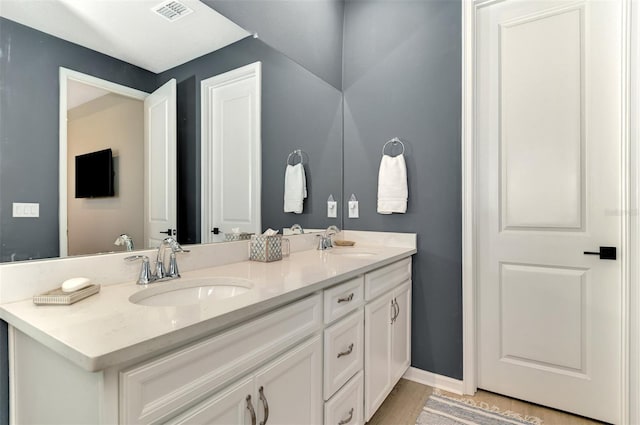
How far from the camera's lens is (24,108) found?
0.92m

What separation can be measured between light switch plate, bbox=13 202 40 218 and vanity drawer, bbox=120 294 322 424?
63cm

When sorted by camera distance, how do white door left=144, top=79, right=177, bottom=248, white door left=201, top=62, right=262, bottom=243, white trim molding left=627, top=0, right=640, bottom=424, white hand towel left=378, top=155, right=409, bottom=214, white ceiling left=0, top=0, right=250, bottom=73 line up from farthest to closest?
1. white hand towel left=378, top=155, right=409, bottom=214
2. white trim molding left=627, top=0, right=640, bottom=424
3. white door left=201, top=62, right=262, bottom=243
4. white door left=144, top=79, right=177, bottom=248
5. white ceiling left=0, top=0, right=250, bottom=73

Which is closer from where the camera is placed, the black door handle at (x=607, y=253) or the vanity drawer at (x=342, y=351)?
the vanity drawer at (x=342, y=351)

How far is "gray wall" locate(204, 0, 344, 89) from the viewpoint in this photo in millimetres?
1673

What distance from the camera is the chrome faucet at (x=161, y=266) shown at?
112cm

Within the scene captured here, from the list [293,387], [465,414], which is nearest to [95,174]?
[293,387]

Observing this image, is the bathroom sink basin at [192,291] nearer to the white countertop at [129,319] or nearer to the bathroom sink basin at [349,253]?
the white countertop at [129,319]

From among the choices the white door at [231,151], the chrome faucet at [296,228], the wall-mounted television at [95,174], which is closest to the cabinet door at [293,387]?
the white door at [231,151]

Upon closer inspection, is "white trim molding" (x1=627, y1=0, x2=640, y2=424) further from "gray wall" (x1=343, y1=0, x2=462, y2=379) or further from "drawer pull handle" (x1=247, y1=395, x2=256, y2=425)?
"drawer pull handle" (x1=247, y1=395, x2=256, y2=425)

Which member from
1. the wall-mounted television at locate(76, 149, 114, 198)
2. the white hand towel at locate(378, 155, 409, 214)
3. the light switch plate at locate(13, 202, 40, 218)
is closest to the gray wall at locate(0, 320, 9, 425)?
the light switch plate at locate(13, 202, 40, 218)

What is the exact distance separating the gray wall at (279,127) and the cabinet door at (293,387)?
0.68 m

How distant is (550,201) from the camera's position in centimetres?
179

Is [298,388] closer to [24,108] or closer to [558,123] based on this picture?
[24,108]

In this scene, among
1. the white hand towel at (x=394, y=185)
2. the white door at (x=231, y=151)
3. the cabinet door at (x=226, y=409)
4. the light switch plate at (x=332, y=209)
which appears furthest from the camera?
the light switch plate at (x=332, y=209)
